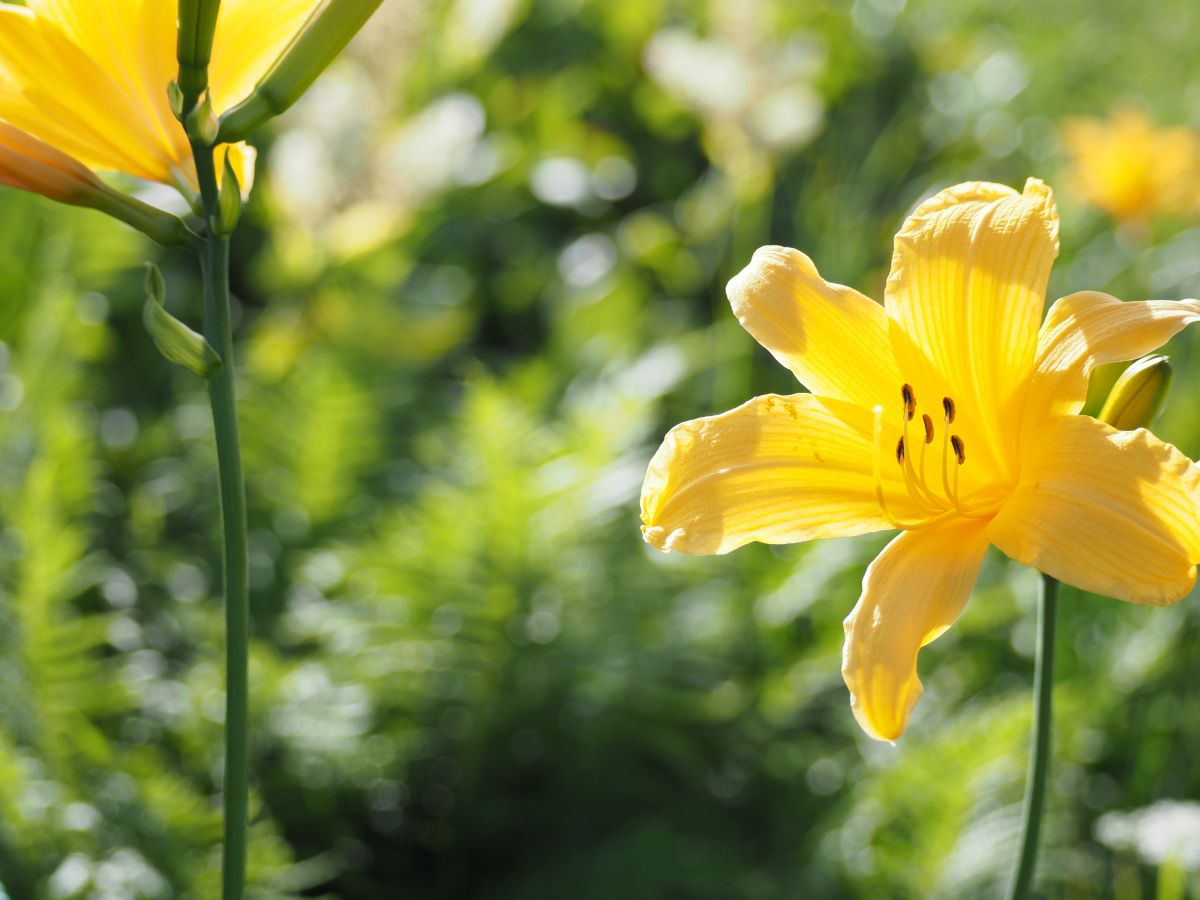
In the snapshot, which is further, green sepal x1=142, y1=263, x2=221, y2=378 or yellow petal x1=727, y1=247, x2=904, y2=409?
yellow petal x1=727, y1=247, x2=904, y2=409

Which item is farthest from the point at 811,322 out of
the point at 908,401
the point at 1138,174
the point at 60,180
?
the point at 1138,174

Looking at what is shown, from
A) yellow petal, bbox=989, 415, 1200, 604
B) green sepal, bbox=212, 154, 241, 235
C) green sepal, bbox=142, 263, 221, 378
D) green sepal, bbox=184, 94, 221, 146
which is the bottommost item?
yellow petal, bbox=989, 415, 1200, 604

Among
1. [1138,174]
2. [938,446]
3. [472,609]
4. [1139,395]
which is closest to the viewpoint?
[1139,395]

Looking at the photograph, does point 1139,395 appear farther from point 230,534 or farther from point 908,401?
point 230,534

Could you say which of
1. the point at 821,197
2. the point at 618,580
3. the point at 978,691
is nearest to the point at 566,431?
the point at 618,580

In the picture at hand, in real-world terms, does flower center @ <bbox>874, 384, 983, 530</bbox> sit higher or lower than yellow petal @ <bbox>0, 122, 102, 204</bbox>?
lower

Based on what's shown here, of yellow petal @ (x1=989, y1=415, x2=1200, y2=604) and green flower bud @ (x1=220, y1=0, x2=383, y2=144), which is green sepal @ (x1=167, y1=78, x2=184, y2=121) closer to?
green flower bud @ (x1=220, y1=0, x2=383, y2=144)

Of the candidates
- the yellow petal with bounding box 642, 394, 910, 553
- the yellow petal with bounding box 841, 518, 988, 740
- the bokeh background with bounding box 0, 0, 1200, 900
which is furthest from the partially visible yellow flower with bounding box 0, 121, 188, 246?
the bokeh background with bounding box 0, 0, 1200, 900
